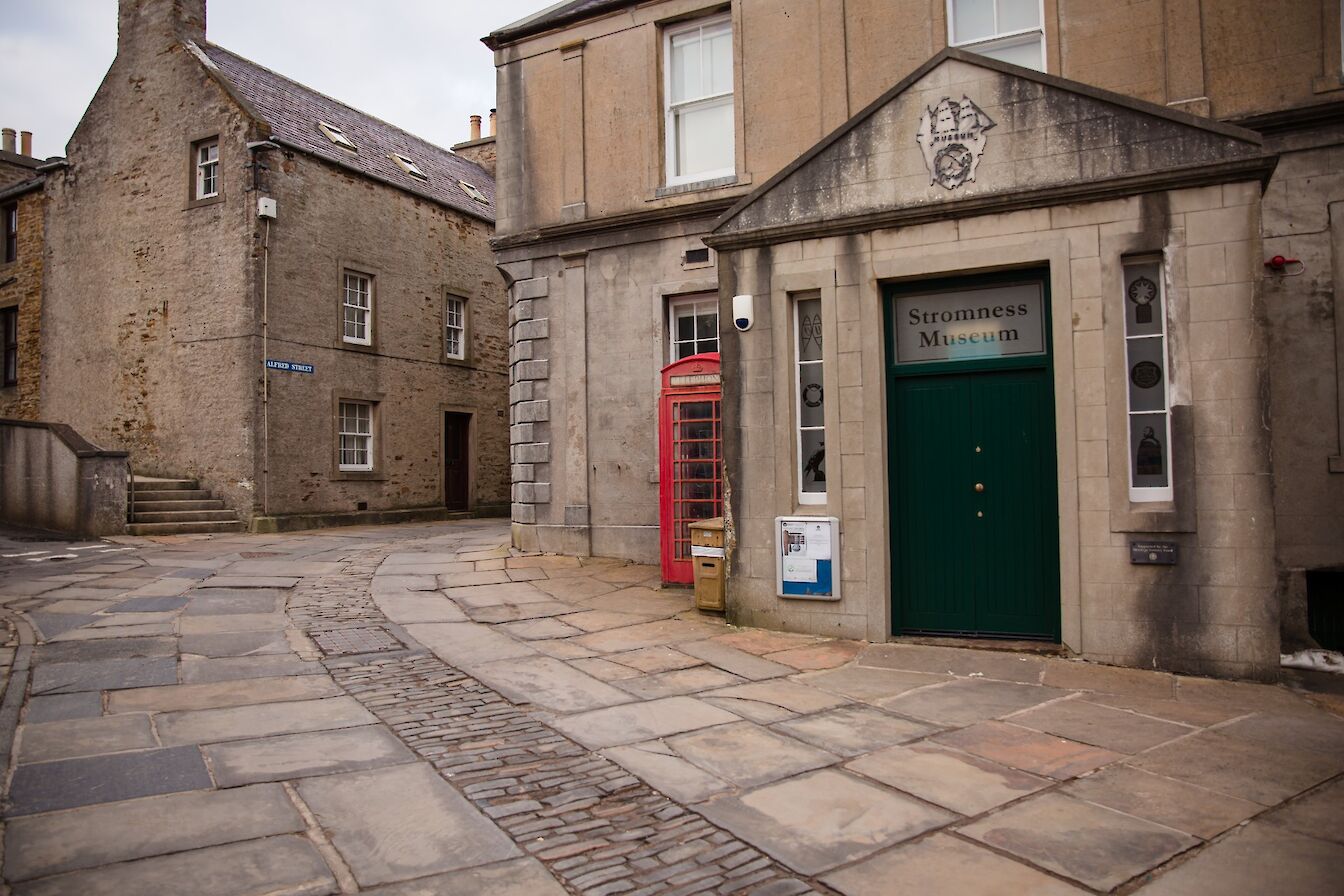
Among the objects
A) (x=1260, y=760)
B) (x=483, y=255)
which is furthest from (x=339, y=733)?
(x=483, y=255)

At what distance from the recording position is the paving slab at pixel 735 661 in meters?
6.47

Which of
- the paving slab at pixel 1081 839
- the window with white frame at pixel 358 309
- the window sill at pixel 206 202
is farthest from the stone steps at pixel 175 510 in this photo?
the paving slab at pixel 1081 839

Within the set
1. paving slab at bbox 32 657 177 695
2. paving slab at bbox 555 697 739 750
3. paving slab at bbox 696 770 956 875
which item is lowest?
paving slab at bbox 696 770 956 875

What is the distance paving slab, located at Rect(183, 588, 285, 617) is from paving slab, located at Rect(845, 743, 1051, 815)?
632 cm

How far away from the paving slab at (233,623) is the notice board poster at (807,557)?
14.6 feet

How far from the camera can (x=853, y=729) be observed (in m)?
5.13

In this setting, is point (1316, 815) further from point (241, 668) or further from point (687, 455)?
point (687, 455)

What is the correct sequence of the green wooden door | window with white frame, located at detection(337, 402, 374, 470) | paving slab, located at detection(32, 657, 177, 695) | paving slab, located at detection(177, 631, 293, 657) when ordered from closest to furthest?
paving slab, located at detection(32, 657, 177, 695) < paving slab, located at detection(177, 631, 293, 657) < the green wooden door < window with white frame, located at detection(337, 402, 374, 470)

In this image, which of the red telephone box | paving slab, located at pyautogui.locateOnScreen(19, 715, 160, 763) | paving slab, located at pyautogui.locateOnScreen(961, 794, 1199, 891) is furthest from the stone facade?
paving slab, located at pyautogui.locateOnScreen(961, 794, 1199, 891)

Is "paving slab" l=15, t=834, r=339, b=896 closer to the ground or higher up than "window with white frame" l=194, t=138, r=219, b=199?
closer to the ground

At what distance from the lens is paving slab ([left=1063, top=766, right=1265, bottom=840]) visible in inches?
151

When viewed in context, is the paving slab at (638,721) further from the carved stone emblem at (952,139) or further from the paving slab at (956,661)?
the carved stone emblem at (952,139)

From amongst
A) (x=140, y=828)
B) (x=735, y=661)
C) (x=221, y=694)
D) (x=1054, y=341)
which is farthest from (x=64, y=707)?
(x=1054, y=341)

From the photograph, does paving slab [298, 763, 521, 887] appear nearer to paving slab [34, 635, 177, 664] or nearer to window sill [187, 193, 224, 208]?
paving slab [34, 635, 177, 664]
